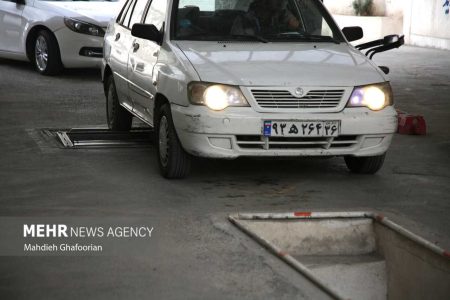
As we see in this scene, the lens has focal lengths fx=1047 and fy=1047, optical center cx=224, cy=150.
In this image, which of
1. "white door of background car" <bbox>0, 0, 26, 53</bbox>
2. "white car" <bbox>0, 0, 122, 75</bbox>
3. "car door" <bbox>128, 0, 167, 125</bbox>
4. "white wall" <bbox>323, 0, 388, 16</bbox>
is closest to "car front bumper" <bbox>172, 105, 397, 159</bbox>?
"car door" <bbox>128, 0, 167, 125</bbox>

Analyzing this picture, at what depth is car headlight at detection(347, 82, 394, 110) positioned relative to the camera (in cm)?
813

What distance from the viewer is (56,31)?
50.4 ft

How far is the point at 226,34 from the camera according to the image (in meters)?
8.95

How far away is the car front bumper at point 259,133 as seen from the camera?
7.87 meters

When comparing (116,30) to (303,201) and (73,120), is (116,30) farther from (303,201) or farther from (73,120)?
(303,201)

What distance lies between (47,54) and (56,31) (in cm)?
37

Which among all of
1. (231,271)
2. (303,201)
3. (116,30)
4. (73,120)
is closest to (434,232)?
(303,201)

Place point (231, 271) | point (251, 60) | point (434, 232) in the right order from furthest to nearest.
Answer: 1. point (251, 60)
2. point (434, 232)
3. point (231, 271)

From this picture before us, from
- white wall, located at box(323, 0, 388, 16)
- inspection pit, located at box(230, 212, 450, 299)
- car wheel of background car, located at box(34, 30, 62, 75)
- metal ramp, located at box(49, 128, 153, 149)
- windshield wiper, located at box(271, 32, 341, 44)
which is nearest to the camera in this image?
inspection pit, located at box(230, 212, 450, 299)

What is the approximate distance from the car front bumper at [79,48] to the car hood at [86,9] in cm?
25

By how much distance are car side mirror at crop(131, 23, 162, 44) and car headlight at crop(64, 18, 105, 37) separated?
6.46 m

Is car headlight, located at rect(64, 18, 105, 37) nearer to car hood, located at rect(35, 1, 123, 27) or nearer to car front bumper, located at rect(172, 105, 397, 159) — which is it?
car hood, located at rect(35, 1, 123, 27)

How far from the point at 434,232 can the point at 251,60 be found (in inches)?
88.9

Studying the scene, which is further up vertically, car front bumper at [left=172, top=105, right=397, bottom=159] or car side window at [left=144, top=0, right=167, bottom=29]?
car side window at [left=144, top=0, right=167, bottom=29]
